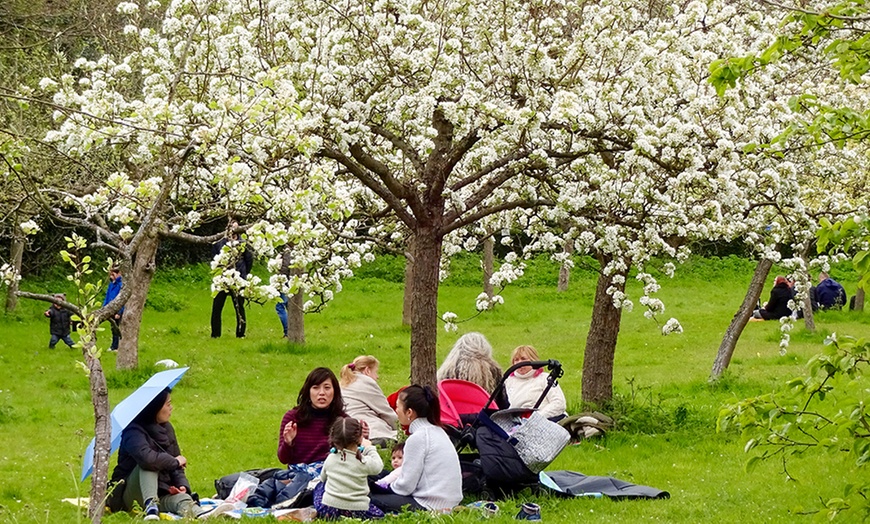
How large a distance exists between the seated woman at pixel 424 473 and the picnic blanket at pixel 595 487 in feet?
3.63

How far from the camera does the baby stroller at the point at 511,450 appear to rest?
8.81 m

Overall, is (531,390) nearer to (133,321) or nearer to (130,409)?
(130,409)

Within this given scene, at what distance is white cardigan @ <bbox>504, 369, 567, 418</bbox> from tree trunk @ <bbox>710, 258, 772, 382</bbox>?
4549mm

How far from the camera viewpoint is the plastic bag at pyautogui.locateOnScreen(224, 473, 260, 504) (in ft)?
30.2

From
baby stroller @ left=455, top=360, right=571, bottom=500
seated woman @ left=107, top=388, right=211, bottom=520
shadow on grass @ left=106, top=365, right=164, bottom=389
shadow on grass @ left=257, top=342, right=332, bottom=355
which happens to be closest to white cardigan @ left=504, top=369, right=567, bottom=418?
baby stroller @ left=455, top=360, right=571, bottom=500

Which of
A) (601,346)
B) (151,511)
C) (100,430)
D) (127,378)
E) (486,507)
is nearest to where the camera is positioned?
(100,430)

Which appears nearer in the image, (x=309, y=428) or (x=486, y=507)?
(x=486, y=507)

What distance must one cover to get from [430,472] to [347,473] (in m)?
0.71

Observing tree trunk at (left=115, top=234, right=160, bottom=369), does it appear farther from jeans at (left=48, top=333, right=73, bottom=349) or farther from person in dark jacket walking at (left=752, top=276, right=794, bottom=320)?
person in dark jacket walking at (left=752, top=276, right=794, bottom=320)

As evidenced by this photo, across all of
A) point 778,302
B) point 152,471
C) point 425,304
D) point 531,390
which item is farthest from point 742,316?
point 152,471

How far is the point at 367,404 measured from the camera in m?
11.1

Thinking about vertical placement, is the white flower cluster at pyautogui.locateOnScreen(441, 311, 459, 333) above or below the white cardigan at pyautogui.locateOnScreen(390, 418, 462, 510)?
above

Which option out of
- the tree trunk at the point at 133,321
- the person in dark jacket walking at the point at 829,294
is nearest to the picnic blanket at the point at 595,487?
the tree trunk at the point at 133,321

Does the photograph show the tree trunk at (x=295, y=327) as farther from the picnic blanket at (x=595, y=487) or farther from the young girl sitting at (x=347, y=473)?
the young girl sitting at (x=347, y=473)
